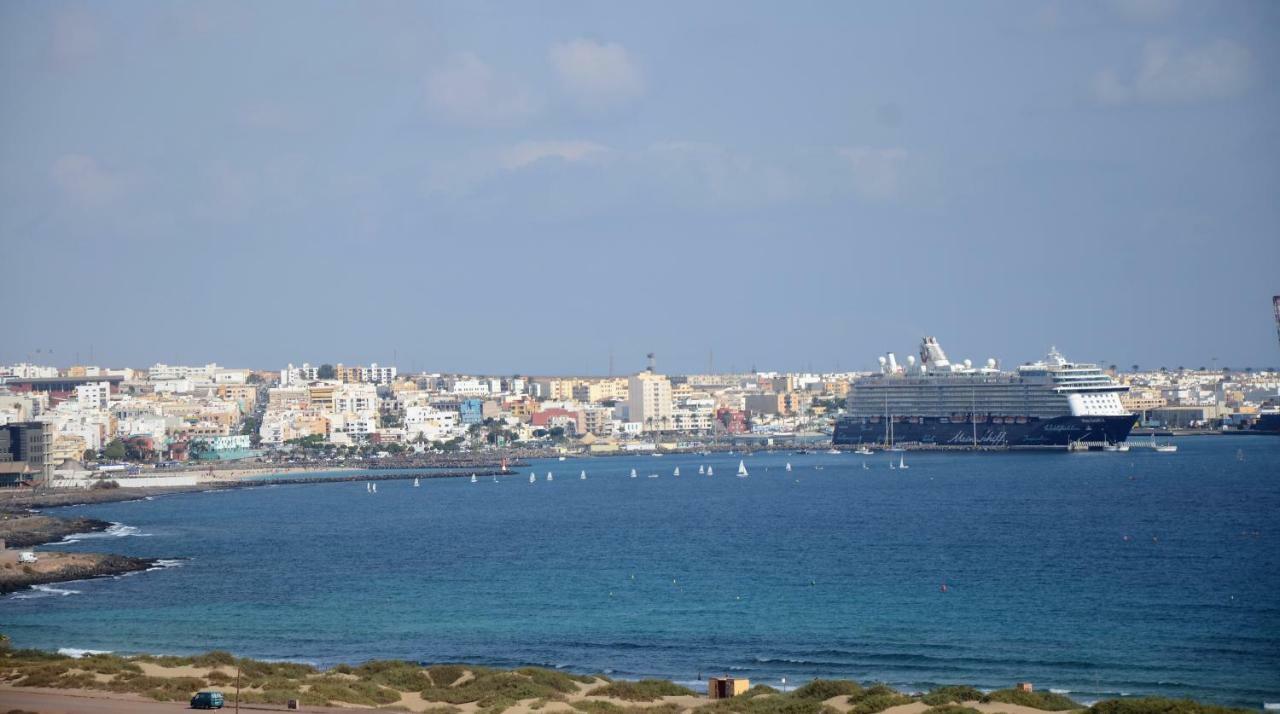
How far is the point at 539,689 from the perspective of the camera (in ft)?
63.6

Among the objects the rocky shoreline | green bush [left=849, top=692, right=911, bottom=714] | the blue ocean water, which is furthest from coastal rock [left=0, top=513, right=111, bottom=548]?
green bush [left=849, top=692, right=911, bottom=714]

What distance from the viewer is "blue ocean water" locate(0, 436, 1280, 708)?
906 inches

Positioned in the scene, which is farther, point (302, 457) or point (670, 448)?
point (670, 448)

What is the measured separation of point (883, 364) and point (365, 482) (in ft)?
127

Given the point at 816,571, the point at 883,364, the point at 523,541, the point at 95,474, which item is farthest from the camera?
the point at 883,364

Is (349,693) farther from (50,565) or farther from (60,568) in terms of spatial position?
(50,565)

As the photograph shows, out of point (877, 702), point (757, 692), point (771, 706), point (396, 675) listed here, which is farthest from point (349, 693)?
point (877, 702)

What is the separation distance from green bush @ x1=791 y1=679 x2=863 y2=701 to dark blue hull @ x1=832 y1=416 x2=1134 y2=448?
71273 millimetres

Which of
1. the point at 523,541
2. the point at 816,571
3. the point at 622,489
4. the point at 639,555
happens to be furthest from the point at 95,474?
the point at 816,571

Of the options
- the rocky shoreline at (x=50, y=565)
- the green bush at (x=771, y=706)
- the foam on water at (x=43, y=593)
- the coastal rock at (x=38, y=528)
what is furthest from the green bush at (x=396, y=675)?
the coastal rock at (x=38, y=528)

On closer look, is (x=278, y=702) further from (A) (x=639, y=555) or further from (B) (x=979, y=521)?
(B) (x=979, y=521)

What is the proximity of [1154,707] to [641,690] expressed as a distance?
602 cm

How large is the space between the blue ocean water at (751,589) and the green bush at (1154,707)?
8.18 feet

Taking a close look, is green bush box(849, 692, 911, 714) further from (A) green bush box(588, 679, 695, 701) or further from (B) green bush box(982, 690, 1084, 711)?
(A) green bush box(588, 679, 695, 701)
